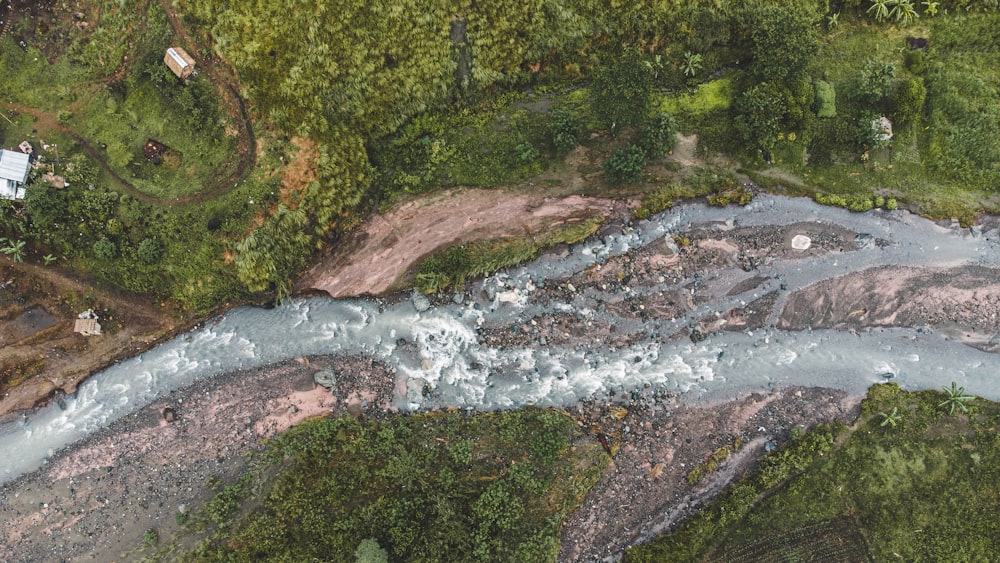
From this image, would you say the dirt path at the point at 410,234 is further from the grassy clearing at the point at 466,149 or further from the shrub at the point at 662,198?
the shrub at the point at 662,198

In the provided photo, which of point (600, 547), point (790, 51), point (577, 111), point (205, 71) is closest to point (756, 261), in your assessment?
point (790, 51)

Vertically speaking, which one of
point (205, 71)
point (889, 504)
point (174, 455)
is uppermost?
point (205, 71)

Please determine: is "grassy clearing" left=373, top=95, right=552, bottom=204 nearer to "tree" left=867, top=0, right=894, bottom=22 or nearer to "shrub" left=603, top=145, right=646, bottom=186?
"shrub" left=603, top=145, right=646, bottom=186

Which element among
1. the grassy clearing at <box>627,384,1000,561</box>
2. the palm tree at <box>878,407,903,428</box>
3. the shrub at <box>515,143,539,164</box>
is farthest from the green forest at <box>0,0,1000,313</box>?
the grassy clearing at <box>627,384,1000,561</box>

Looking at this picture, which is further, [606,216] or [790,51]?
[606,216]

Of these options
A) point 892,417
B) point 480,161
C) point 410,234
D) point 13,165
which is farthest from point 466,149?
point 892,417

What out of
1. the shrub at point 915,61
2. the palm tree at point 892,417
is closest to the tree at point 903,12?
the shrub at point 915,61

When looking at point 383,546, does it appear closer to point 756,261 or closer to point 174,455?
point 174,455
